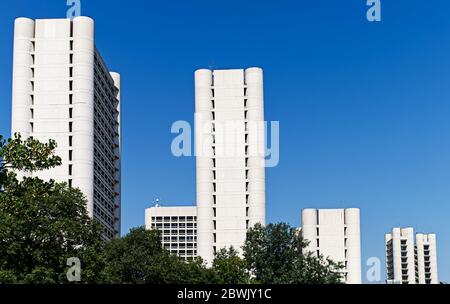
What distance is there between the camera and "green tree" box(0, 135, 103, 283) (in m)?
41.1

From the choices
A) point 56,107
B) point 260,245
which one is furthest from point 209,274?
point 56,107

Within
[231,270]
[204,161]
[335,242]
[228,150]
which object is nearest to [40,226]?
[231,270]

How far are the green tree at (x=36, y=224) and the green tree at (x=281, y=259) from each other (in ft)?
112

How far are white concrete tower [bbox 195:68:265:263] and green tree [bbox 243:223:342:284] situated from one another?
75.7 m

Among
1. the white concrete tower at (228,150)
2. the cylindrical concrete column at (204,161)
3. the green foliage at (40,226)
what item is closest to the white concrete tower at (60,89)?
the cylindrical concrete column at (204,161)

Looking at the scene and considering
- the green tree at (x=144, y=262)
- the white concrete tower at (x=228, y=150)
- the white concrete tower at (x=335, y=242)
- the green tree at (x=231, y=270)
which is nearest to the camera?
the green tree at (x=144, y=262)

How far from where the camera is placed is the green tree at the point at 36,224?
4109cm

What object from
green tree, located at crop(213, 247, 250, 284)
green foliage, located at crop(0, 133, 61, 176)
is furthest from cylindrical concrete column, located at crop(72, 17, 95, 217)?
green foliage, located at crop(0, 133, 61, 176)

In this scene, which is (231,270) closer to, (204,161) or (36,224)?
(36,224)

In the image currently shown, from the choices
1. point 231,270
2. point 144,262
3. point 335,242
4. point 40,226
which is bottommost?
point 231,270

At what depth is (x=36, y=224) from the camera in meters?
45.8

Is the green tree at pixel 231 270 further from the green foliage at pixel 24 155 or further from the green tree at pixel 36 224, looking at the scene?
the green foliage at pixel 24 155

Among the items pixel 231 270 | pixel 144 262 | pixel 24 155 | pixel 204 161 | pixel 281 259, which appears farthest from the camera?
pixel 204 161

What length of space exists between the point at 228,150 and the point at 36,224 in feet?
402
